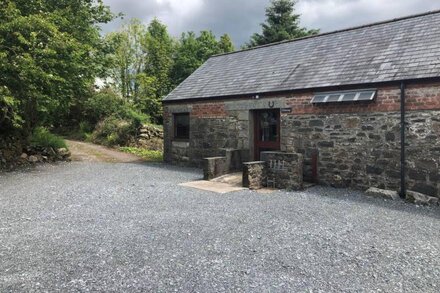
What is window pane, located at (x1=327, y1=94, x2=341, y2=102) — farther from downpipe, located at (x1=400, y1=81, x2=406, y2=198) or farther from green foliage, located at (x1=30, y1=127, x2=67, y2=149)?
green foliage, located at (x1=30, y1=127, x2=67, y2=149)

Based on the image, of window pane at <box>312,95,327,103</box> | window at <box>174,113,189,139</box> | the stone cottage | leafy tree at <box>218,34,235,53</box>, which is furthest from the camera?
leafy tree at <box>218,34,235,53</box>

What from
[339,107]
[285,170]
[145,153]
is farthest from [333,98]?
[145,153]

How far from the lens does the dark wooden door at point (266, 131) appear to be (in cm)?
1138

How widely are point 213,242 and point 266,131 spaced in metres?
7.19

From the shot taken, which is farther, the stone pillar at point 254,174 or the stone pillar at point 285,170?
the stone pillar at point 254,174

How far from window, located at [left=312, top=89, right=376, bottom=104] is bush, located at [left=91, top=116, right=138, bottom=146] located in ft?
43.9

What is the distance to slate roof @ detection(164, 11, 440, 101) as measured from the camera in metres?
9.00

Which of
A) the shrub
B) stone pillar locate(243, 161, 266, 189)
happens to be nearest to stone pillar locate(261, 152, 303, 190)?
stone pillar locate(243, 161, 266, 189)

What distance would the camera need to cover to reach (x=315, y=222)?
6.14 meters

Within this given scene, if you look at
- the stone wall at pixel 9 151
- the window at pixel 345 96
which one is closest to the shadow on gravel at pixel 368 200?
the window at pixel 345 96

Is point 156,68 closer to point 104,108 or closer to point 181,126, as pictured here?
point 104,108

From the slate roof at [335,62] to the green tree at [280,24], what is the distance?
12.1m

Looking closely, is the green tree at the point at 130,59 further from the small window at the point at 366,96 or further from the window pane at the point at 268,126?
the small window at the point at 366,96

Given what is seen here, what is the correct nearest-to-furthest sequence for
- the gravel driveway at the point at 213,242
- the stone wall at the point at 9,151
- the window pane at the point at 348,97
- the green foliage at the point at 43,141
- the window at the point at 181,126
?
1. the gravel driveway at the point at 213,242
2. the window pane at the point at 348,97
3. the stone wall at the point at 9,151
4. the window at the point at 181,126
5. the green foliage at the point at 43,141
